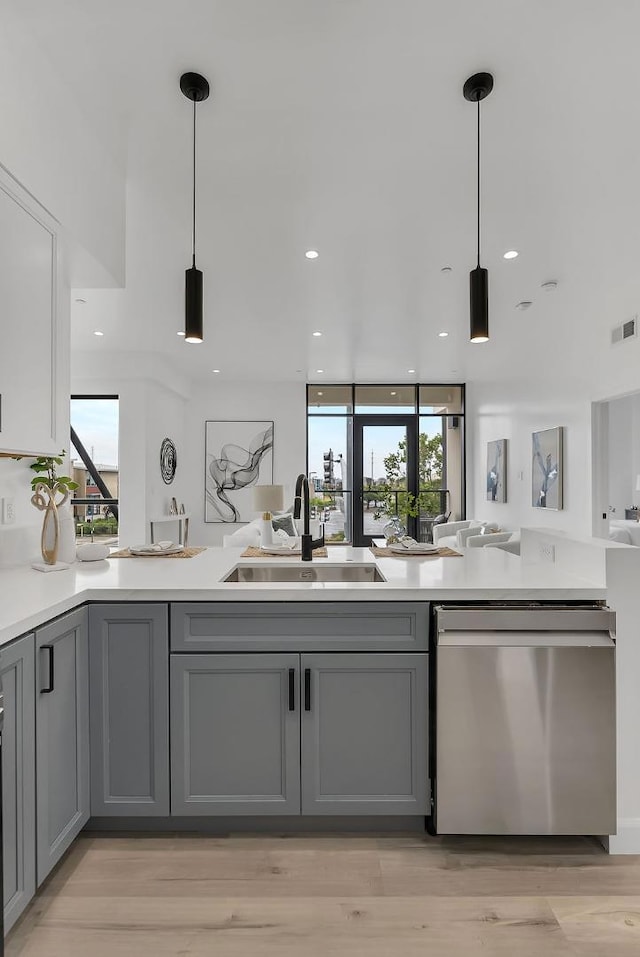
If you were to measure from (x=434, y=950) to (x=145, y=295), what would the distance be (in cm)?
424

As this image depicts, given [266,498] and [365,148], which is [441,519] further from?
[365,148]

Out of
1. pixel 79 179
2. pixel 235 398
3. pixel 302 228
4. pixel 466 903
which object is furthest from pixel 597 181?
pixel 235 398

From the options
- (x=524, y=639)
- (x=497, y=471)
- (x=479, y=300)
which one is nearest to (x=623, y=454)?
(x=497, y=471)

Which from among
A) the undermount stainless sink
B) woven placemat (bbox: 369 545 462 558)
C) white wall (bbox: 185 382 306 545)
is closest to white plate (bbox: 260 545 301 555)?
the undermount stainless sink

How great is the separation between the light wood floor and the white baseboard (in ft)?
0.11

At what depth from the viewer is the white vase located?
2395mm

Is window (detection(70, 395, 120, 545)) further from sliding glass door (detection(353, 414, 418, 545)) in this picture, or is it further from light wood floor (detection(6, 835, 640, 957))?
light wood floor (detection(6, 835, 640, 957))

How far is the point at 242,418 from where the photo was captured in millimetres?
7945

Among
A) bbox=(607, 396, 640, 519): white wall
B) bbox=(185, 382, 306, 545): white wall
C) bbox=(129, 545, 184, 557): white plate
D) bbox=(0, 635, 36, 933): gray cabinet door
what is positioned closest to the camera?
bbox=(0, 635, 36, 933): gray cabinet door

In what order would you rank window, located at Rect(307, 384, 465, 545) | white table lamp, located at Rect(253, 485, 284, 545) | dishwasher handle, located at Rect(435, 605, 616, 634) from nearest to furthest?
1. dishwasher handle, located at Rect(435, 605, 616, 634)
2. white table lamp, located at Rect(253, 485, 284, 545)
3. window, located at Rect(307, 384, 465, 545)

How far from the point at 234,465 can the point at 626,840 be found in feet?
21.9

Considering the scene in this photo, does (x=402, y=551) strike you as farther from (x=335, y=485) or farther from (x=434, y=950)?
(x=335, y=485)

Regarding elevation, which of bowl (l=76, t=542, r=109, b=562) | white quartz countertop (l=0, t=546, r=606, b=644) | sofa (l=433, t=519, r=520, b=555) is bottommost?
sofa (l=433, t=519, r=520, b=555)

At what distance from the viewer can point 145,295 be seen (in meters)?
4.25
